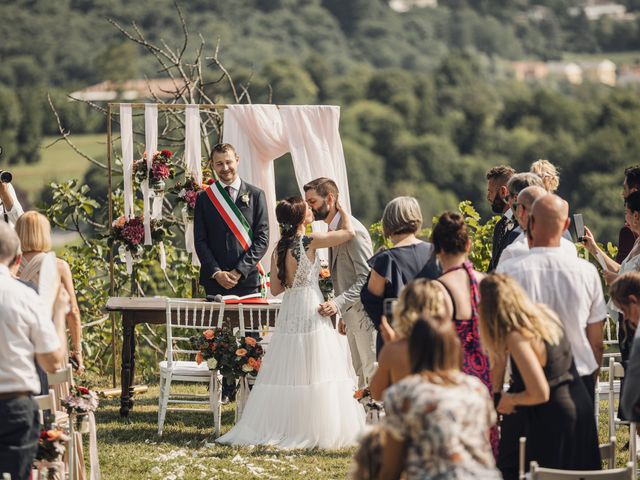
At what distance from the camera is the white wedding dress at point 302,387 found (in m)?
7.00

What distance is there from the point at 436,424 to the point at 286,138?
5.89m

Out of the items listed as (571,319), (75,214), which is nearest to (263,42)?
(75,214)

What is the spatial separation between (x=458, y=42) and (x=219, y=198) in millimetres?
108158

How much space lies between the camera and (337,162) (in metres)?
9.23

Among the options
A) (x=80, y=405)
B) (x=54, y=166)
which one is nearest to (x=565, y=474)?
(x=80, y=405)

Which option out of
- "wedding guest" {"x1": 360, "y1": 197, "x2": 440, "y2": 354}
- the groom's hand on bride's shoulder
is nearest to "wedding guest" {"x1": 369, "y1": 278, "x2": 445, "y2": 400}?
"wedding guest" {"x1": 360, "y1": 197, "x2": 440, "y2": 354}

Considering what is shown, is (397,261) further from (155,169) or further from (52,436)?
(155,169)

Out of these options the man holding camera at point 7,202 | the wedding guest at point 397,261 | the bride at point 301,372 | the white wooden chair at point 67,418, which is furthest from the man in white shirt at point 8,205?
the wedding guest at point 397,261

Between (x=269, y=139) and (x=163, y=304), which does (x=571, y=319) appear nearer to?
(x=163, y=304)

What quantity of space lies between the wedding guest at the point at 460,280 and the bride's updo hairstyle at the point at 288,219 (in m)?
1.99

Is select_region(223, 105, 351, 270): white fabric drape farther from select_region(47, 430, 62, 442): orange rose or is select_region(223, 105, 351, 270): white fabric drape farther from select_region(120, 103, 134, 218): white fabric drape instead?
select_region(47, 430, 62, 442): orange rose

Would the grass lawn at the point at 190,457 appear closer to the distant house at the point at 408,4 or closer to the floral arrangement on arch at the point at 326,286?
the floral arrangement on arch at the point at 326,286

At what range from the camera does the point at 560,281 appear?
15.8 ft

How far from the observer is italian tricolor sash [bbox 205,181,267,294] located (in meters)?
8.05
